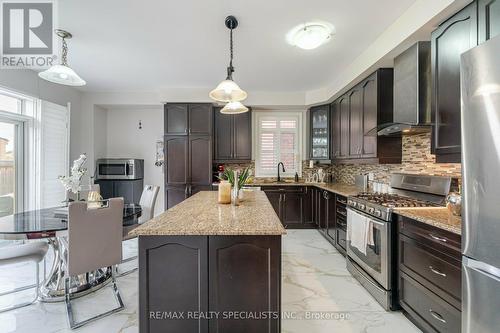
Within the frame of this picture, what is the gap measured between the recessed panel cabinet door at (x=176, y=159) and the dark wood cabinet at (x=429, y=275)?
3.62 meters

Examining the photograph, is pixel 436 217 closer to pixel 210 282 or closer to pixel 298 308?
pixel 298 308

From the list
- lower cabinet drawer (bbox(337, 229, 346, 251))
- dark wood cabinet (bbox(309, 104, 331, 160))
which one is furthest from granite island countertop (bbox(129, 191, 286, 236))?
dark wood cabinet (bbox(309, 104, 331, 160))

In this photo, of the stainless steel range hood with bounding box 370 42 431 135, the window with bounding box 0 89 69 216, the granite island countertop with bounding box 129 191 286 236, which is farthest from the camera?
the window with bounding box 0 89 69 216

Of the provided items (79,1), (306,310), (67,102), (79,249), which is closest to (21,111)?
(67,102)

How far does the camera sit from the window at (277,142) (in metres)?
5.25

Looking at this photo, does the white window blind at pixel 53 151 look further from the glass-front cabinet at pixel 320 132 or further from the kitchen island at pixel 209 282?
the glass-front cabinet at pixel 320 132

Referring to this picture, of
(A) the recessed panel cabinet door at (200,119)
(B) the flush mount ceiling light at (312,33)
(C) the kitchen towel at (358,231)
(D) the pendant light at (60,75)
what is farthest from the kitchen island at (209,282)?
(A) the recessed panel cabinet door at (200,119)

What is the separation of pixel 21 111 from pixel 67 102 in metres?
0.77

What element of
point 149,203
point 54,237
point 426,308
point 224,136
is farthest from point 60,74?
point 426,308

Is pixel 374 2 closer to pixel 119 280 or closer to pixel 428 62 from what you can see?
pixel 428 62

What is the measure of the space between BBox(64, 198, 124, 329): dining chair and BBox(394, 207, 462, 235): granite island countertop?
2.50 m

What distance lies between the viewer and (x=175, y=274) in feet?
4.92

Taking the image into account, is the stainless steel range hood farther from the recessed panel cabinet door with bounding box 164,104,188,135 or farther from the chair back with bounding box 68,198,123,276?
the recessed panel cabinet door with bounding box 164,104,188,135

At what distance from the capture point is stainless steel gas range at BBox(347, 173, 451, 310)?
2188 millimetres
